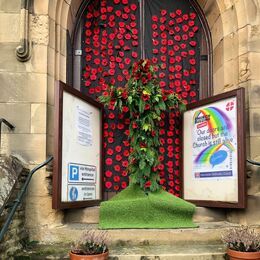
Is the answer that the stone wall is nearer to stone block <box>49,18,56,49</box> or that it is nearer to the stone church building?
the stone church building

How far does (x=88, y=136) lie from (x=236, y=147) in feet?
5.87

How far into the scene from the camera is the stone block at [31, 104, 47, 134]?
4668 mm

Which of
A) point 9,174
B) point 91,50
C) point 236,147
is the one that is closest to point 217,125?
A: point 236,147

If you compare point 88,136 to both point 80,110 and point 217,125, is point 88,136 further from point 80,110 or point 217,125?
point 217,125

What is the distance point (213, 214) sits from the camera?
16.4 feet

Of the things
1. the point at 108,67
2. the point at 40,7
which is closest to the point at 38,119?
the point at 40,7

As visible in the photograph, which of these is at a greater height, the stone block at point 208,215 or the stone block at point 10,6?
the stone block at point 10,6

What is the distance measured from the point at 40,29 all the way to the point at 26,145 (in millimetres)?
1379

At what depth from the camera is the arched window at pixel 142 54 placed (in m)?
5.56

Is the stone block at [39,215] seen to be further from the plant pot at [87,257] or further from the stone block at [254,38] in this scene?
the stone block at [254,38]

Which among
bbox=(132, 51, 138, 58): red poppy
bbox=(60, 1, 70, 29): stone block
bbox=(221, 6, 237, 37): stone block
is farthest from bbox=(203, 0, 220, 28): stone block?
bbox=(60, 1, 70, 29): stone block

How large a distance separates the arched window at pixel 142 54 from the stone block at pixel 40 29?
83 centimetres

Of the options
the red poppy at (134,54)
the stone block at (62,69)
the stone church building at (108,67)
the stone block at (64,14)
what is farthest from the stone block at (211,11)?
the stone block at (62,69)

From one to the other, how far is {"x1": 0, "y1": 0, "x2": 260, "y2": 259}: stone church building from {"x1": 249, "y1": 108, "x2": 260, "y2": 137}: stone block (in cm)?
1
